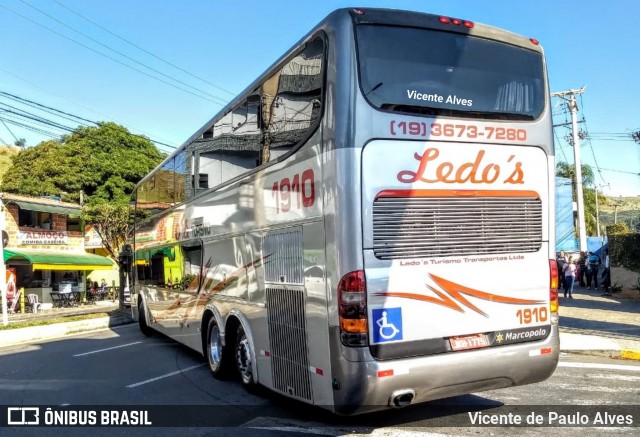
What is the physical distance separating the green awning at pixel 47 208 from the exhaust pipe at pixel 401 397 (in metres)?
28.4

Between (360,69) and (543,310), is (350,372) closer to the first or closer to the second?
(543,310)

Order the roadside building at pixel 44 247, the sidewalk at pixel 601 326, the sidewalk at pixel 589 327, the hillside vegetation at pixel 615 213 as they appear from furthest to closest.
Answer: the hillside vegetation at pixel 615 213
the roadside building at pixel 44 247
the sidewalk at pixel 589 327
the sidewalk at pixel 601 326

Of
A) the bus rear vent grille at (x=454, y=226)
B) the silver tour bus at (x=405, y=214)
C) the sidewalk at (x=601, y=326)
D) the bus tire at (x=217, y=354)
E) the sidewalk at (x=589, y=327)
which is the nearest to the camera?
the silver tour bus at (x=405, y=214)

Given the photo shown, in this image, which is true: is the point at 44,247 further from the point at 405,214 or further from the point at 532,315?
the point at 532,315

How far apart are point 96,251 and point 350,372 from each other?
36492mm

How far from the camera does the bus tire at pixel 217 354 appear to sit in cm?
782

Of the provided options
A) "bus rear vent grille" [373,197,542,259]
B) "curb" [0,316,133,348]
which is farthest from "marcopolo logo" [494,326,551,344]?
"curb" [0,316,133,348]

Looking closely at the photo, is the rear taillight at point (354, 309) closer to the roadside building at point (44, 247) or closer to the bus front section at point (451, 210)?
the bus front section at point (451, 210)

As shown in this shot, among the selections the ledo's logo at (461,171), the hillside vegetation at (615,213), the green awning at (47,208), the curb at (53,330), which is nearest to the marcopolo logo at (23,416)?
the ledo's logo at (461,171)

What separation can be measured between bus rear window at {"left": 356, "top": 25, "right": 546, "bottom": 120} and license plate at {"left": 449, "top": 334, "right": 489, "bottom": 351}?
86.4 inches

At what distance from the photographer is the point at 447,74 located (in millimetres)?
5285

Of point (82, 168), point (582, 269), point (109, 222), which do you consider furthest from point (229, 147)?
point (82, 168)

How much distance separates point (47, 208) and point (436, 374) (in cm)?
3047

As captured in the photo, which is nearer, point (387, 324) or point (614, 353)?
point (387, 324)
